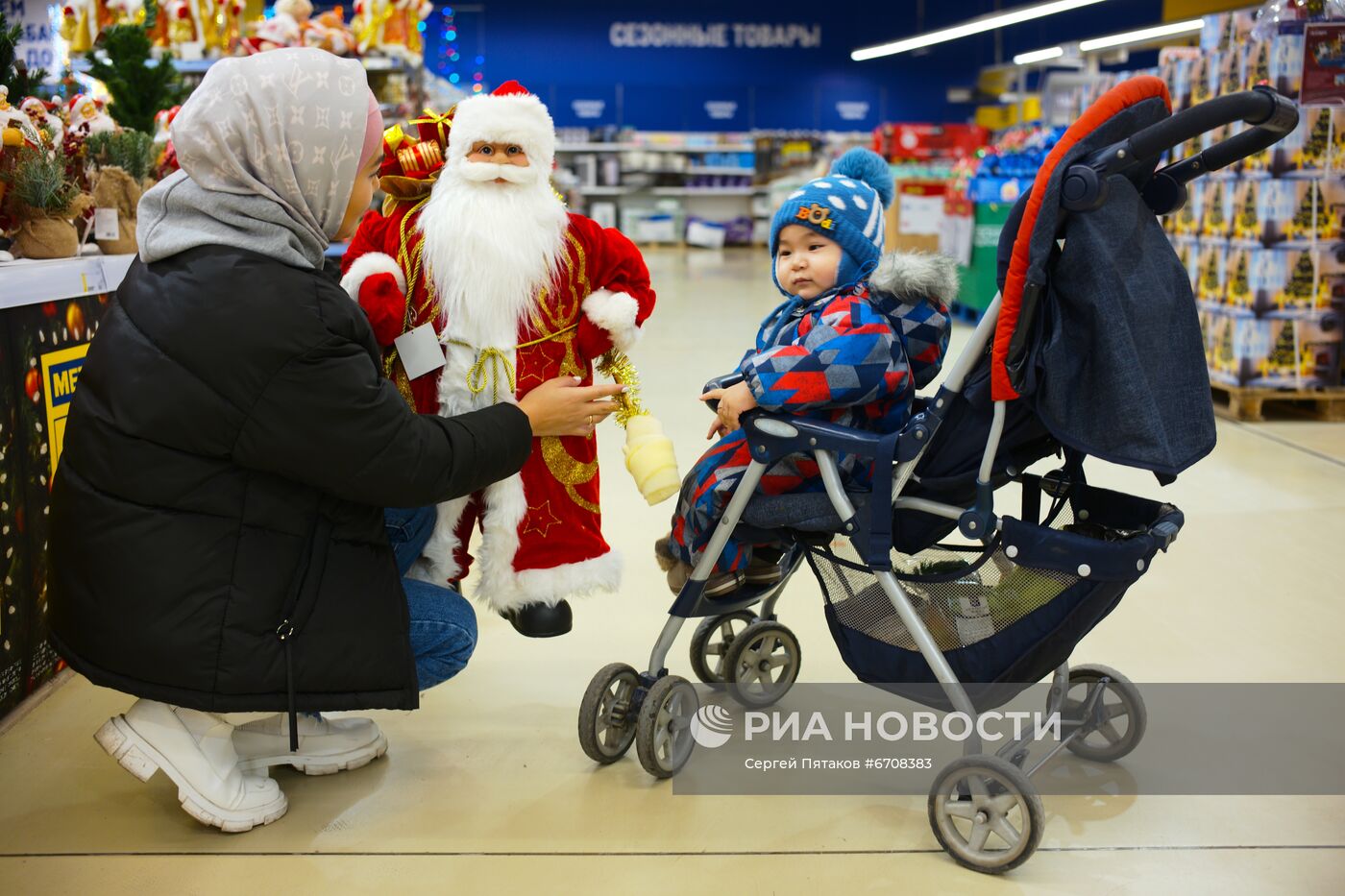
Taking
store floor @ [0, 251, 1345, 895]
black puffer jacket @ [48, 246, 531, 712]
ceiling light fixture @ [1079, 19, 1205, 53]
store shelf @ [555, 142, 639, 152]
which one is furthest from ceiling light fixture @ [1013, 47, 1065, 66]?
black puffer jacket @ [48, 246, 531, 712]

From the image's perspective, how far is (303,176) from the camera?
1.72m

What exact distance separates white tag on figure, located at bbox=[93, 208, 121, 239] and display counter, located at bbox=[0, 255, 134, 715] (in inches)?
10.8

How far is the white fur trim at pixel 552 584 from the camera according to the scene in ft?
7.21

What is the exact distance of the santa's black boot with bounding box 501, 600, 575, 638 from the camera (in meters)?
2.22

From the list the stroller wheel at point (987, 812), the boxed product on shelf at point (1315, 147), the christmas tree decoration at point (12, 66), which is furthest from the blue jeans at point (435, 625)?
the boxed product on shelf at point (1315, 147)

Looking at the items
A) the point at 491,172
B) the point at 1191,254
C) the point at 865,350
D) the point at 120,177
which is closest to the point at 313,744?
the point at 491,172

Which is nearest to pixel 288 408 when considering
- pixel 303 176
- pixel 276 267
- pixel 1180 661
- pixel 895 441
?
pixel 276 267

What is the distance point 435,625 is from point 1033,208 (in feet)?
3.84

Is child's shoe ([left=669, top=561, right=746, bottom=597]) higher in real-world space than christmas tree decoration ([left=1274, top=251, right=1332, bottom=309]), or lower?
lower

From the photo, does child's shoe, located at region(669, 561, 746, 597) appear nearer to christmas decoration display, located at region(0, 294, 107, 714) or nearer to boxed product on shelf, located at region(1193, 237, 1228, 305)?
christmas decoration display, located at region(0, 294, 107, 714)

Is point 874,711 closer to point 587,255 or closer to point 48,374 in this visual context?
point 587,255

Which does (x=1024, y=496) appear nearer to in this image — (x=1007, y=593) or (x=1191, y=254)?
(x=1007, y=593)

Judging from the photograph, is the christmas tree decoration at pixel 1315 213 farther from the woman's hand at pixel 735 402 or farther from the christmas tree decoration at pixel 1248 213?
the woman's hand at pixel 735 402

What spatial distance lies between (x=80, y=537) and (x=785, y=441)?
1073mm
